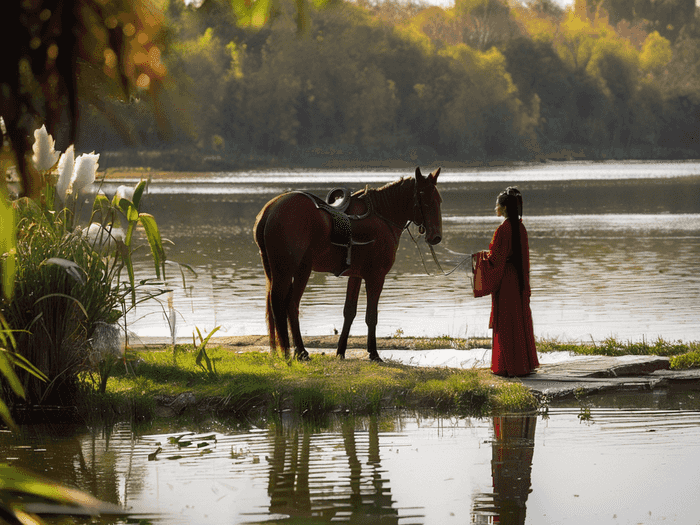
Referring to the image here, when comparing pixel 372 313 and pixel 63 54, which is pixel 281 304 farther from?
pixel 63 54

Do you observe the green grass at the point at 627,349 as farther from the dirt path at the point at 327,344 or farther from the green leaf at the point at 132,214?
the green leaf at the point at 132,214

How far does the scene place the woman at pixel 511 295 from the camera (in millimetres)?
8734

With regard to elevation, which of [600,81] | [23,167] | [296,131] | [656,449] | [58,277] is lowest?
[656,449]

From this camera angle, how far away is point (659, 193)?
2124 inches

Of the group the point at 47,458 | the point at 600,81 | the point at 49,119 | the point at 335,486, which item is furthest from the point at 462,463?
the point at 600,81

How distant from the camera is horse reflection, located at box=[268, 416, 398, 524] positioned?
16.7 feet

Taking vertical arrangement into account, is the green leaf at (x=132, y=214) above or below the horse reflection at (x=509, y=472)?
above

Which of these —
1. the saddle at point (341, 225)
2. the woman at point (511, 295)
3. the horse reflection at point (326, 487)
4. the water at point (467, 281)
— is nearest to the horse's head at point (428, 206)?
the water at point (467, 281)

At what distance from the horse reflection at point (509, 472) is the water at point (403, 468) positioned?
1 centimetres

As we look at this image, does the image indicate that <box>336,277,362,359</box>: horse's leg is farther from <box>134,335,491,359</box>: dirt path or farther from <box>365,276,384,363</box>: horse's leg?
<box>134,335,491,359</box>: dirt path

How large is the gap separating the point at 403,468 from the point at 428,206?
402 cm

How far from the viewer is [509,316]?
8.77m

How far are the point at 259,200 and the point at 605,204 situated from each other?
1690 centimetres

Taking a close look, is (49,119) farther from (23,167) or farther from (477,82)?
(477,82)
